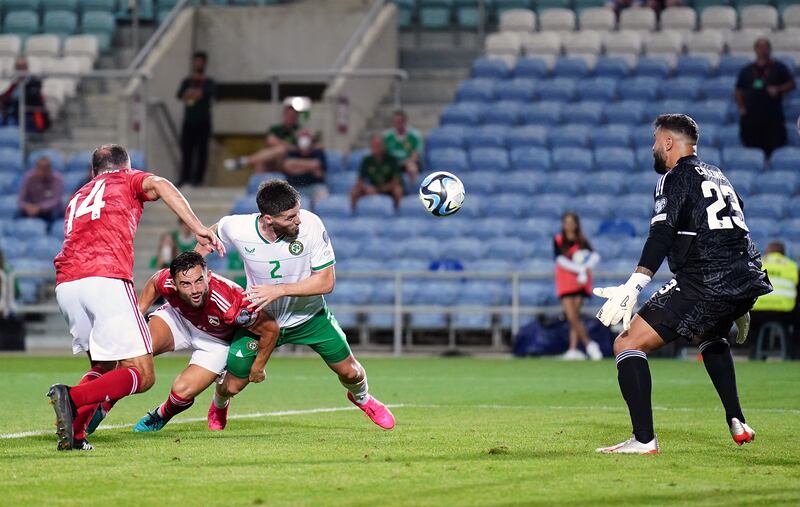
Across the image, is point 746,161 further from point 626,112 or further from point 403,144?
point 403,144

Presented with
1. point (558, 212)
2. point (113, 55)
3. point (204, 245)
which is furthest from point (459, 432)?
point (113, 55)

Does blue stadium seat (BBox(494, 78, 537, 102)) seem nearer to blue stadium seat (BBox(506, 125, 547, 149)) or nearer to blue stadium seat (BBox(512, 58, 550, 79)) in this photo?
blue stadium seat (BBox(512, 58, 550, 79))

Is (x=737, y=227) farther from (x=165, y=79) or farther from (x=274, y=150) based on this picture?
(x=165, y=79)

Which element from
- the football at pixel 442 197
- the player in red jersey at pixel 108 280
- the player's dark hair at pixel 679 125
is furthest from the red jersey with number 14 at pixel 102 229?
the player's dark hair at pixel 679 125

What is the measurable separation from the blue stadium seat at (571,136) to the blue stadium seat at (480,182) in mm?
1036

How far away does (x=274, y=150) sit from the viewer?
21797 millimetres

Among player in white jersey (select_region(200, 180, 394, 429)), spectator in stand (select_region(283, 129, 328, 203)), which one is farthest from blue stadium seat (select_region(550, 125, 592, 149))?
player in white jersey (select_region(200, 180, 394, 429))

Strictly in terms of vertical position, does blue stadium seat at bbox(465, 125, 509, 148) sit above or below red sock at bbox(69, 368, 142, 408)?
above

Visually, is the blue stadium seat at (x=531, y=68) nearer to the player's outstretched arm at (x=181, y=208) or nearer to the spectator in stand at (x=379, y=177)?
the spectator in stand at (x=379, y=177)

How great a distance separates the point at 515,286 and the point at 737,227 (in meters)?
10.9

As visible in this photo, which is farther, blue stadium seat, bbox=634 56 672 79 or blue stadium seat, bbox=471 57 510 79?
blue stadium seat, bbox=471 57 510 79

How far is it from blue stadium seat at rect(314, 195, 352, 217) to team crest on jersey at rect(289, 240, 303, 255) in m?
12.5

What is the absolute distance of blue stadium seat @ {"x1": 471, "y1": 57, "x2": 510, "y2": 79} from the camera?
2358 centimetres

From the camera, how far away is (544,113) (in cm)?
2230
